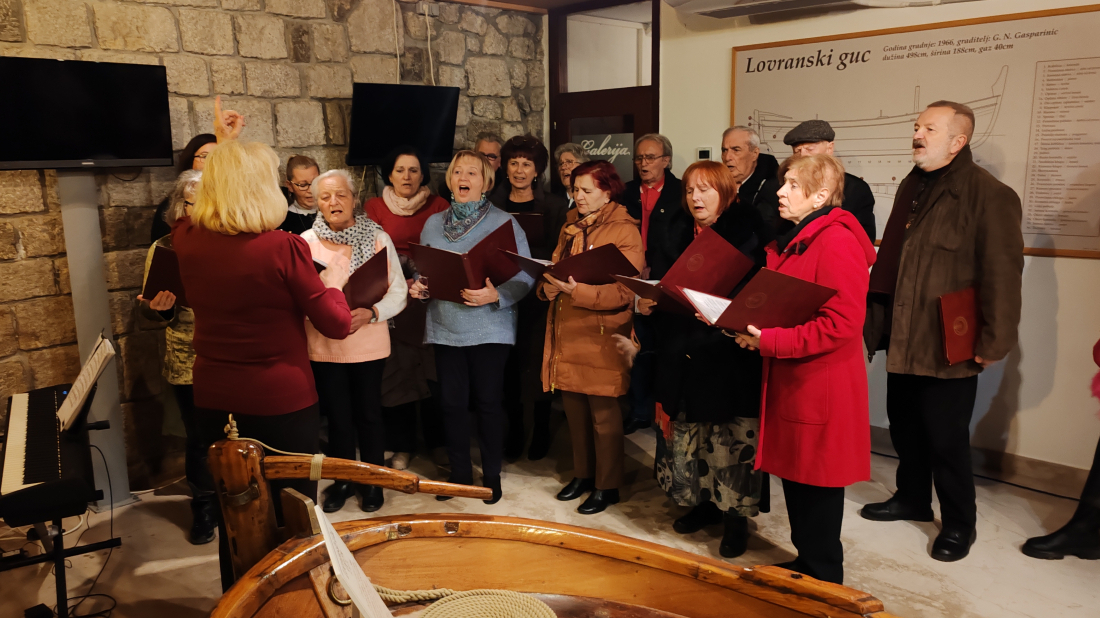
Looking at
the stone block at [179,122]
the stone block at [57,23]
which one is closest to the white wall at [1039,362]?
the stone block at [179,122]

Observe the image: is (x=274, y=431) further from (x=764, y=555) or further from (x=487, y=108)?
(x=487, y=108)

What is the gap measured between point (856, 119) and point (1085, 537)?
2201 millimetres

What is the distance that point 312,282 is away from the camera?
7.08 feet

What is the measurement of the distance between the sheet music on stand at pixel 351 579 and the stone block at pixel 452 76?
4.02 metres

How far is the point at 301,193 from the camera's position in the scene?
356cm

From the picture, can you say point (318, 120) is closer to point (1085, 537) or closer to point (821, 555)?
point (821, 555)

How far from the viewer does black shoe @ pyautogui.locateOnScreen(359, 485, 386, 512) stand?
3.34 meters

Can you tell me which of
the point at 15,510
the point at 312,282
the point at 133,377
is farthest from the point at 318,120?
the point at 15,510

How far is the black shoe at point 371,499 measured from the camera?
3342mm

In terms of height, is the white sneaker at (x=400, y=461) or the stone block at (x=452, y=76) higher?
the stone block at (x=452, y=76)

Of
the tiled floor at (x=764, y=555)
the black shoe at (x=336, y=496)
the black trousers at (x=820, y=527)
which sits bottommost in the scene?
the tiled floor at (x=764, y=555)

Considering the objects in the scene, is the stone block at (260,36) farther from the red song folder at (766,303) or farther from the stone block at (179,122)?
the red song folder at (766,303)

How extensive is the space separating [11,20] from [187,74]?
0.71 meters

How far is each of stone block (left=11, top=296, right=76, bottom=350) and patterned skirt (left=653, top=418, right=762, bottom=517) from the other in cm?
278
